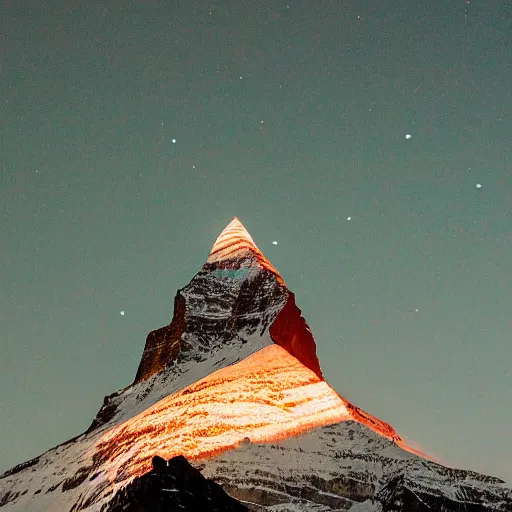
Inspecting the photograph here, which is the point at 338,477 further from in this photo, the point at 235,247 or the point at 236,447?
the point at 235,247

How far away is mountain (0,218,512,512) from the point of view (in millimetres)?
26172

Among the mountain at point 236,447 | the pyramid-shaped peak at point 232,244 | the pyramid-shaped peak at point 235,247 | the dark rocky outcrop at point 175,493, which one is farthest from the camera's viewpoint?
the pyramid-shaped peak at point 232,244

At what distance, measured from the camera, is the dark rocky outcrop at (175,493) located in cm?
2339

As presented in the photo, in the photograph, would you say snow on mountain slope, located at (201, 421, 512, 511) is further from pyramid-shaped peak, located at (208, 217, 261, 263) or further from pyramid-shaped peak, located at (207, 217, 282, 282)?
pyramid-shaped peak, located at (208, 217, 261, 263)

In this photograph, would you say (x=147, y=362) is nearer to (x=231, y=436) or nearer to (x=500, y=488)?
(x=231, y=436)

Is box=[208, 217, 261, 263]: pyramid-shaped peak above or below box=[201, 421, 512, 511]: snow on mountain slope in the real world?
above

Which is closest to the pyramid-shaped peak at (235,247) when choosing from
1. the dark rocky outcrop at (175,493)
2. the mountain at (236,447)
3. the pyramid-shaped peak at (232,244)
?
the pyramid-shaped peak at (232,244)

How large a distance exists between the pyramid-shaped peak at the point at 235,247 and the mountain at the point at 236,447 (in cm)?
721

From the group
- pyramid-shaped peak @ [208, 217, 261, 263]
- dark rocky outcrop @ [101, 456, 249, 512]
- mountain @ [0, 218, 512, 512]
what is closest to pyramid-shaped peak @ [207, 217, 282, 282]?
pyramid-shaped peak @ [208, 217, 261, 263]

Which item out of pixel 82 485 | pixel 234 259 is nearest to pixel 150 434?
pixel 82 485

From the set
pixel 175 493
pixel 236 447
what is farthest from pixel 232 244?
pixel 175 493

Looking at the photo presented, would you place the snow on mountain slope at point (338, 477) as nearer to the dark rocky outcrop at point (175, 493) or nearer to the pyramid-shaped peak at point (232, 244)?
the dark rocky outcrop at point (175, 493)

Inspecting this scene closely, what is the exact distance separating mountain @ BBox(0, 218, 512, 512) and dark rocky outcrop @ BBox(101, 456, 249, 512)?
0.04 meters

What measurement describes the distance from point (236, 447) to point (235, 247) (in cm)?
2935
